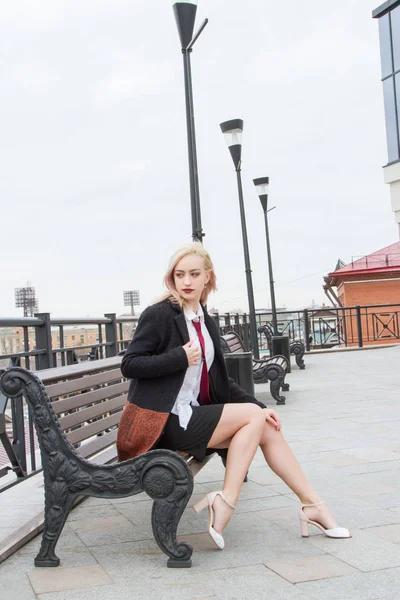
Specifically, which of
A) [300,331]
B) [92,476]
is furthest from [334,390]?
[300,331]

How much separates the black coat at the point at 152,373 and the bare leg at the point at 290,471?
51cm

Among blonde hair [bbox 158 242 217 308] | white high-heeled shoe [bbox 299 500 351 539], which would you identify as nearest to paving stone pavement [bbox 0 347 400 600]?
white high-heeled shoe [bbox 299 500 351 539]

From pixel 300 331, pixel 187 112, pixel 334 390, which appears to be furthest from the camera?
pixel 300 331

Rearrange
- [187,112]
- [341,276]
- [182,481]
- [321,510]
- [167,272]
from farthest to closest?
[341,276]
[187,112]
[167,272]
[321,510]
[182,481]

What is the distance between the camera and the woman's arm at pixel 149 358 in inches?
143

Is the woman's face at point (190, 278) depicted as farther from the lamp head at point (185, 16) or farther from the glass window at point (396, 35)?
the glass window at point (396, 35)

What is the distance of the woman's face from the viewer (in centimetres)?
388

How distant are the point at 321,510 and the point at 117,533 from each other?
3.54 ft

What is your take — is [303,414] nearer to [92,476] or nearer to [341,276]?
[92,476]

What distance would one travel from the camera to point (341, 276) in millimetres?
38219

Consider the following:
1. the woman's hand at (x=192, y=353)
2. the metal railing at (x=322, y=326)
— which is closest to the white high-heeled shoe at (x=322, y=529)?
the woman's hand at (x=192, y=353)

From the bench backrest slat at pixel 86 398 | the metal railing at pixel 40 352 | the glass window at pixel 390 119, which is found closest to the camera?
the bench backrest slat at pixel 86 398

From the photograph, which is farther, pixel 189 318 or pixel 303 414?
pixel 303 414

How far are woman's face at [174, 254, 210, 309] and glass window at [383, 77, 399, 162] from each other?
25676mm
